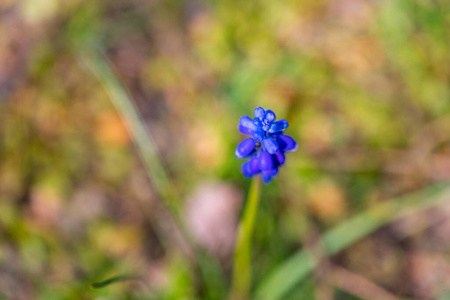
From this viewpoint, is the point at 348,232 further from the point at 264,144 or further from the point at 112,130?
the point at 112,130

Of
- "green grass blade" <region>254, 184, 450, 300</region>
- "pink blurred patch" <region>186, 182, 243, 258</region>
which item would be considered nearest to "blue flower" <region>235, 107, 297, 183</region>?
"green grass blade" <region>254, 184, 450, 300</region>

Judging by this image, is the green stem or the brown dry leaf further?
the brown dry leaf

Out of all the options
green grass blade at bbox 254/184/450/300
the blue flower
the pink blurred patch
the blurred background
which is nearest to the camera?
the blue flower

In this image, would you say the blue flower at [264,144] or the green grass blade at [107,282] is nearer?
the blue flower at [264,144]

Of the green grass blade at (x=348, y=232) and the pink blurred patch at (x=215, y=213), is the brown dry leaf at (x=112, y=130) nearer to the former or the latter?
the pink blurred patch at (x=215, y=213)

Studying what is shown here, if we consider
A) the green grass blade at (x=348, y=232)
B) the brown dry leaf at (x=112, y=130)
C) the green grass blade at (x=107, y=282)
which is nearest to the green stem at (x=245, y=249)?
the green grass blade at (x=348, y=232)

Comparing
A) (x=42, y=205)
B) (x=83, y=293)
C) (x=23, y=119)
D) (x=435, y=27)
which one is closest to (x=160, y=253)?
(x=83, y=293)

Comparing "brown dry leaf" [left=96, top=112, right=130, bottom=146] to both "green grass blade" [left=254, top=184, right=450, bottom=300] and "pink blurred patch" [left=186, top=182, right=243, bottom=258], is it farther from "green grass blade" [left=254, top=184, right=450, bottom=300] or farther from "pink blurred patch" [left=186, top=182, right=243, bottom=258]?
"green grass blade" [left=254, top=184, right=450, bottom=300]
